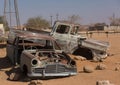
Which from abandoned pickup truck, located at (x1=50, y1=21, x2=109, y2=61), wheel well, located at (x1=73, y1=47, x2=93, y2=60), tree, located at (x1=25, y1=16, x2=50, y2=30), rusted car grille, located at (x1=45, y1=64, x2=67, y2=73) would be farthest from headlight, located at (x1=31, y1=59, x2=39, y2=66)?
tree, located at (x1=25, y1=16, x2=50, y2=30)

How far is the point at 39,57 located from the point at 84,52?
6.57 metres

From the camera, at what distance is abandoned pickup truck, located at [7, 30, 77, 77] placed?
13.0m

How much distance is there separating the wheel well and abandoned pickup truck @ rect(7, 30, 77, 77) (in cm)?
422

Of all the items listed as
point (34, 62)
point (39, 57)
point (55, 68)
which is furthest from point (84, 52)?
point (34, 62)

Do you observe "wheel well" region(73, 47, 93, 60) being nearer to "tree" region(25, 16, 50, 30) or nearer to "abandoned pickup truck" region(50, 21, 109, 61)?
"abandoned pickup truck" region(50, 21, 109, 61)

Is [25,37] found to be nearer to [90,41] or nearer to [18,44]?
[18,44]

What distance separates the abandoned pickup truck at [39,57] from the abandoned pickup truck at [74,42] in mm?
3475

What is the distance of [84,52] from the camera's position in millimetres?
20078

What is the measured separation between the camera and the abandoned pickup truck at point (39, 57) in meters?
13.0

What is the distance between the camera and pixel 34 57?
42.9 feet

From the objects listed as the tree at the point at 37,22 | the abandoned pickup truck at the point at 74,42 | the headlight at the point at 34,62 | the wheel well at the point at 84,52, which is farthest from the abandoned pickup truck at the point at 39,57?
the tree at the point at 37,22

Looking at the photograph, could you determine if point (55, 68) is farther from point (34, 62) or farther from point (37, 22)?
point (37, 22)

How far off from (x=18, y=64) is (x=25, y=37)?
3.95 ft

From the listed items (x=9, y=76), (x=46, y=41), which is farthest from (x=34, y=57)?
(x=46, y=41)
